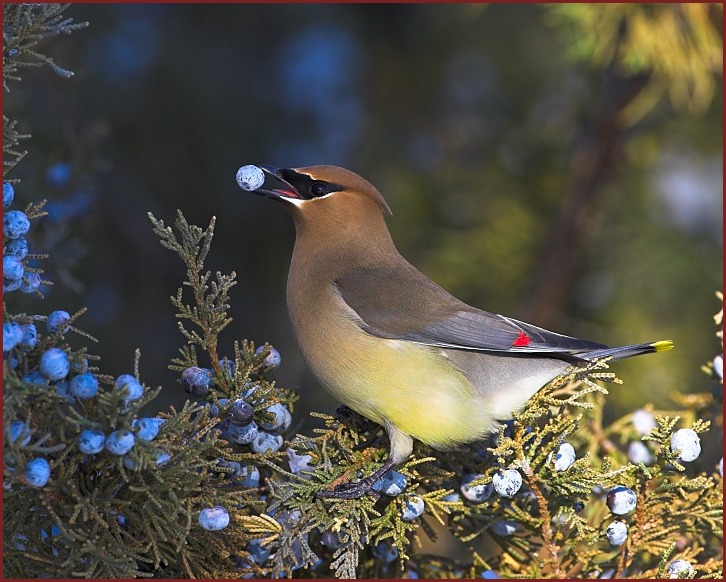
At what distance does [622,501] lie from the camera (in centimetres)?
238

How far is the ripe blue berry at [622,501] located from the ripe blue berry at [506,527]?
267mm

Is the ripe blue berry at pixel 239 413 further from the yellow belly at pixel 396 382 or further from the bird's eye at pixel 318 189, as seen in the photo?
the bird's eye at pixel 318 189

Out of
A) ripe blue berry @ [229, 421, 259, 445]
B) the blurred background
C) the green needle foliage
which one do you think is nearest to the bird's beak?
the green needle foliage

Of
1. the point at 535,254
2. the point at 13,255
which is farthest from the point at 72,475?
the point at 535,254

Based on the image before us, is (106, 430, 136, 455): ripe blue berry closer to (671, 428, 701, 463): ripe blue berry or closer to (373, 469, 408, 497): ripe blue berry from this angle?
(373, 469, 408, 497): ripe blue berry

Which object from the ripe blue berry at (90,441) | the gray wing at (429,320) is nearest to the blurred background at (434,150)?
the gray wing at (429,320)

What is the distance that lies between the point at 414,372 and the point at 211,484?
31.2 inches

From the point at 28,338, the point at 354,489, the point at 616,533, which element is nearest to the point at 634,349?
the point at 616,533

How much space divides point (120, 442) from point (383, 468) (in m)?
0.75

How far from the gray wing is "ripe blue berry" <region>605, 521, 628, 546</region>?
1.78ft

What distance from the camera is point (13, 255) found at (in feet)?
6.79

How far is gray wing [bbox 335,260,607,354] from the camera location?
2822 millimetres

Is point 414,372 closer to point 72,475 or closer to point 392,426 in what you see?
point 392,426

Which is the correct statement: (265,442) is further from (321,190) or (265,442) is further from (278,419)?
(321,190)
